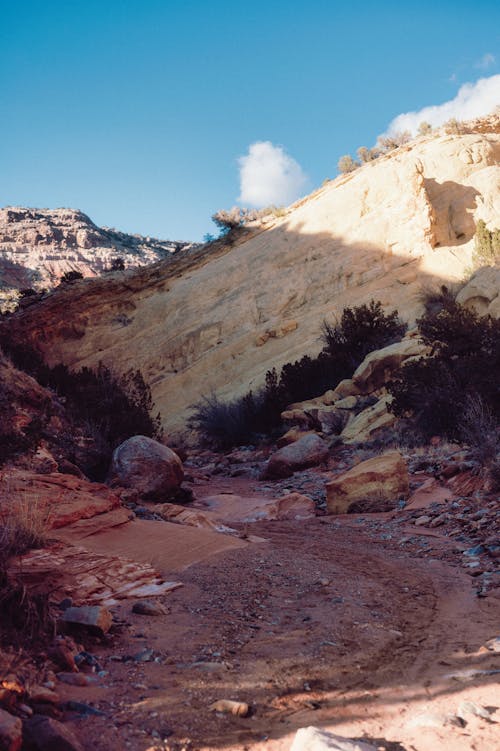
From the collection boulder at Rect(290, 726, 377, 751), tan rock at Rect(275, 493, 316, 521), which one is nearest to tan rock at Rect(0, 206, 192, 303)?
tan rock at Rect(275, 493, 316, 521)

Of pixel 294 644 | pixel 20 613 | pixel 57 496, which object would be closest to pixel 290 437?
pixel 57 496

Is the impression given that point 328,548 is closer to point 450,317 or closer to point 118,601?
point 118,601

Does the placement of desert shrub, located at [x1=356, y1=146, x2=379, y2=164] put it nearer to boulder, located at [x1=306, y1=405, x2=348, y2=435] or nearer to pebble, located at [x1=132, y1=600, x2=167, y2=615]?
boulder, located at [x1=306, y1=405, x2=348, y2=435]

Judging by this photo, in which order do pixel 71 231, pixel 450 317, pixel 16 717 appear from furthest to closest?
pixel 71 231 → pixel 450 317 → pixel 16 717

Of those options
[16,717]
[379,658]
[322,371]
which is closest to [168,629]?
[379,658]

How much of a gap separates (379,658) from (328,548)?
2861mm

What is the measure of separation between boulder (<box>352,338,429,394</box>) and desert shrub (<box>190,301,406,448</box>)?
2.06 metres

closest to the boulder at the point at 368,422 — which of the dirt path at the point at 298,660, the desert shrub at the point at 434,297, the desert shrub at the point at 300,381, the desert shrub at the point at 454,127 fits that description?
the desert shrub at the point at 300,381

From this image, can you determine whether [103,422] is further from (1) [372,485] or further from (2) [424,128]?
(2) [424,128]

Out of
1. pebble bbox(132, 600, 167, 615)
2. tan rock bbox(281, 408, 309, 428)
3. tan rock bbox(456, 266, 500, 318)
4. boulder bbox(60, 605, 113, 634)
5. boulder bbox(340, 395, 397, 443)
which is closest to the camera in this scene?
boulder bbox(60, 605, 113, 634)

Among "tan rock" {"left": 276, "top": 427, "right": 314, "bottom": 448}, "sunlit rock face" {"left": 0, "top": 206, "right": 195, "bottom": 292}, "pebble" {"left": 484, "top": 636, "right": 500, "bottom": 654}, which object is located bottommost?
"tan rock" {"left": 276, "top": 427, "right": 314, "bottom": 448}

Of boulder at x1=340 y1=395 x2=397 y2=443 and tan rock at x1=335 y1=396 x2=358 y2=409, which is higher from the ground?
tan rock at x1=335 y1=396 x2=358 y2=409

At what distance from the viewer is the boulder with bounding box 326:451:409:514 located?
7.83 m

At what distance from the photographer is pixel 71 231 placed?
49.8m
